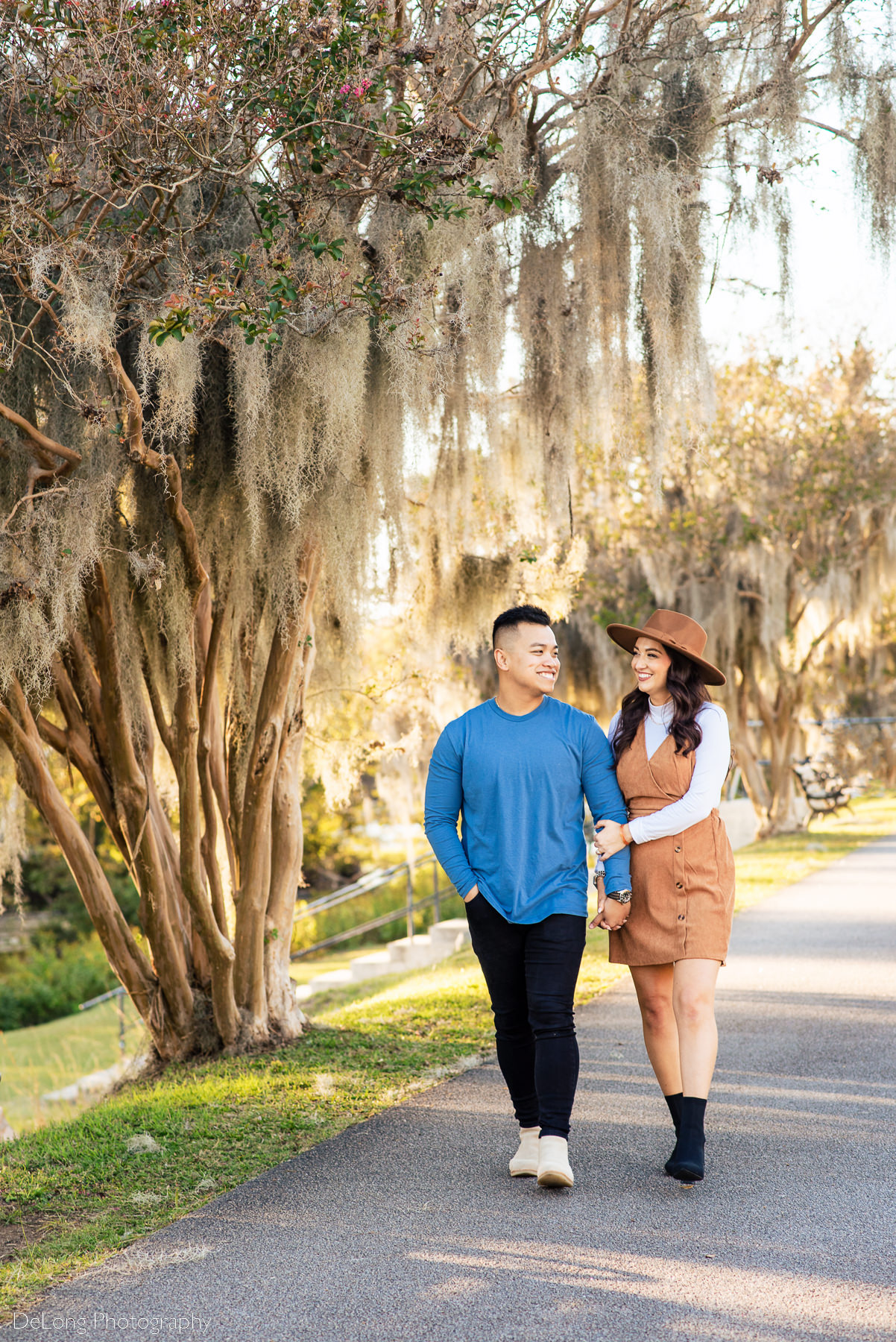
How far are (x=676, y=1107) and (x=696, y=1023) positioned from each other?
0.32 metres

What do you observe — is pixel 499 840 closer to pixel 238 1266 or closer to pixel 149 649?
pixel 238 1266

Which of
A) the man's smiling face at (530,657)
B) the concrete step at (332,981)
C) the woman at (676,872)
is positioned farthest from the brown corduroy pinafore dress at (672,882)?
the concrete step at (332,981)

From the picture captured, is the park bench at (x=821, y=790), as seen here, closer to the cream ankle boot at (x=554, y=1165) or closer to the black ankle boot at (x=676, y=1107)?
the black ankle boot at (x=676, y=1107)

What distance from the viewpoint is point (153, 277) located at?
5.18 meters

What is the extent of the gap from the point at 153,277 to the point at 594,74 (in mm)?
2425

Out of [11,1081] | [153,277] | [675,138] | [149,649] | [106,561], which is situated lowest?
[11,1081]

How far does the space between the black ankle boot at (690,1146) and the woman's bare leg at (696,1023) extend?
3cm

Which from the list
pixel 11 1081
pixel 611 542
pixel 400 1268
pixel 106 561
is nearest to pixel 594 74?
pixel 106 561

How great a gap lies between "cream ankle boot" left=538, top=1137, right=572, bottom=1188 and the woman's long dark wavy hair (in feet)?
4.06

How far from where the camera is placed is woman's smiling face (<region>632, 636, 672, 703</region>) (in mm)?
3848

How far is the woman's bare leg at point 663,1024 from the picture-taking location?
3762 mm

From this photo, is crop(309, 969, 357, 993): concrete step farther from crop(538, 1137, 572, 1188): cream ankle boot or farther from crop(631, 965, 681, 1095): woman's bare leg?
crop(538, 1137, 572, 1188): cream ankle boot

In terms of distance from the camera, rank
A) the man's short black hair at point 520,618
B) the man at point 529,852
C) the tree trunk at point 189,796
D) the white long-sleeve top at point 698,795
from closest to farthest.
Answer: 1. the man at point 529,852
2. the white long-sleeve top at point 698,795
3. the man's short black hair at point 520,618
4. the tree trunk at point 189,796

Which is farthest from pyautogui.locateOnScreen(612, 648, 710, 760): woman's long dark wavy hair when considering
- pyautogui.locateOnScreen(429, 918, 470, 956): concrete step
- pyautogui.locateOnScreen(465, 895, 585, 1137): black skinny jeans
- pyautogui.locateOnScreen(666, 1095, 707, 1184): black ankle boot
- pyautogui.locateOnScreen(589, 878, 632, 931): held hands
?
pyautogui.locateOnScreen(429, 918, 470, 956): concrete step
